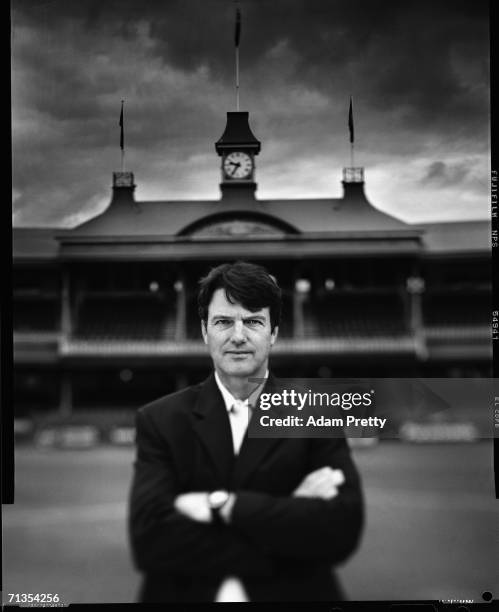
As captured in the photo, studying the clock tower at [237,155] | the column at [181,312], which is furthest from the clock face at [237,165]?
the column at [181,312]

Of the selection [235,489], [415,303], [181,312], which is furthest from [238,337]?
[415,303]

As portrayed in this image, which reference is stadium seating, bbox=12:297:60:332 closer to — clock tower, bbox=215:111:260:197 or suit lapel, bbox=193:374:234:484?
suit lapel, bbox=193:374:234:484

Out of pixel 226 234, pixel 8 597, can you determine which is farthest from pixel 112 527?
pixel 226 234

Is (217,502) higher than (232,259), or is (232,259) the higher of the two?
(232,259)

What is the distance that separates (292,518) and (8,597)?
53.6 inches

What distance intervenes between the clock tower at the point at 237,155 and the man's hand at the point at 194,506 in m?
1.39

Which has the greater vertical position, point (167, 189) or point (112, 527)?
point (167, 189)

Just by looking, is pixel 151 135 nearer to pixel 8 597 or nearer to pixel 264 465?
pixel 264 465

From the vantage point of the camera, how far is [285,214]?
3393 millimetres

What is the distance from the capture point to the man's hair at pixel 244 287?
320 centimetres

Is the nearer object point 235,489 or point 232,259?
point 235,489

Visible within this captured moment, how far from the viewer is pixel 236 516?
2.97 meters

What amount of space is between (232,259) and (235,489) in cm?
104

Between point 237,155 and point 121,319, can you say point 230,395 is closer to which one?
point 121,319
